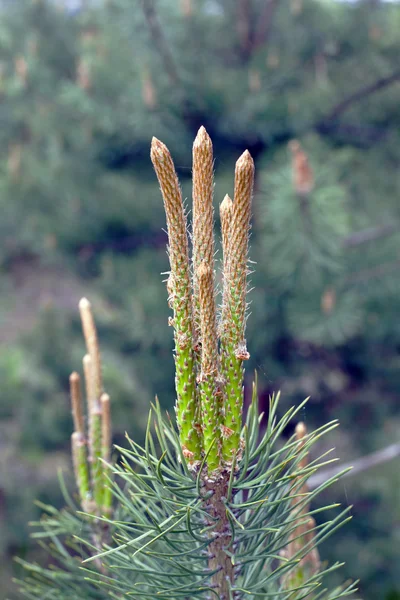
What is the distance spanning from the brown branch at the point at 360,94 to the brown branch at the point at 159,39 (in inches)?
22.2

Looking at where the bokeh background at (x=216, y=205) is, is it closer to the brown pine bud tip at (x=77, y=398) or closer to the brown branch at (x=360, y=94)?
the brown branch at (x=360, y=94)

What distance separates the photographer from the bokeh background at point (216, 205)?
1.99 meters

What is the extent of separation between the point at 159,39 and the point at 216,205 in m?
0.52

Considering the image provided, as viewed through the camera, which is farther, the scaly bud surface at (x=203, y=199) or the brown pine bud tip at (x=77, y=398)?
the brown pine bud tip at (x=77, y=398)

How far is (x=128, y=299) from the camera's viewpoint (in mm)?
2244

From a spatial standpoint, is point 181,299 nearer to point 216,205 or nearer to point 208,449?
point 208,449

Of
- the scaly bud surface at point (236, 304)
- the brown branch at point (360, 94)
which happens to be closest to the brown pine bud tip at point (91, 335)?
the scaly bud surface at point (236, 304)

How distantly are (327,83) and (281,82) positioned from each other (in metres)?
0.16

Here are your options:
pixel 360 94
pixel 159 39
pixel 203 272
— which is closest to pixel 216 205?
pixel 159 39

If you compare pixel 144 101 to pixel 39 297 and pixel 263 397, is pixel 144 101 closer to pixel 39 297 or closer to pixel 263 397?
pixel 263 397

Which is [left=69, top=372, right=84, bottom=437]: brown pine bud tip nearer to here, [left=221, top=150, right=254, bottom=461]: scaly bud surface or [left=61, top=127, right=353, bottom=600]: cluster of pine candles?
[left=61, top=127, right=353, bottom=600]: cluster of pine candles

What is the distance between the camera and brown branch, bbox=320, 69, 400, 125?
1.87 meters

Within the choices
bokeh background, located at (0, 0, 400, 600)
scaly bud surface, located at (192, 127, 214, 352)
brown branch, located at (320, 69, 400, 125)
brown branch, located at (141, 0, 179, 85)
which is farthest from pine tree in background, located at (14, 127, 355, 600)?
brown branch, located at (320, 69, 400, 125)

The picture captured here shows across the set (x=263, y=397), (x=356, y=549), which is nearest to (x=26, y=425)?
(x=263, y=397)
